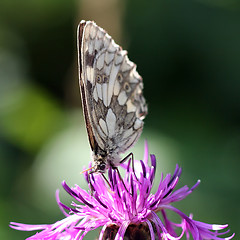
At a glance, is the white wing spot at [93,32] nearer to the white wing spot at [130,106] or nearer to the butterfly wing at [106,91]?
the butterfly wing at [106,91]

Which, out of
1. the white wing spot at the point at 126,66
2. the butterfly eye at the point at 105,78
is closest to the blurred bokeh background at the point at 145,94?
the white wing spot at the point at 126,66

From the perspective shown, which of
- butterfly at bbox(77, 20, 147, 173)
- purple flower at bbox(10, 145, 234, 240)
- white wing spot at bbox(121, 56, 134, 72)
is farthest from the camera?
white wing spot at bbox(121, 56, 134, 72)

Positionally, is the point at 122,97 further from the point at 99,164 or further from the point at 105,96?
the point at 99,164

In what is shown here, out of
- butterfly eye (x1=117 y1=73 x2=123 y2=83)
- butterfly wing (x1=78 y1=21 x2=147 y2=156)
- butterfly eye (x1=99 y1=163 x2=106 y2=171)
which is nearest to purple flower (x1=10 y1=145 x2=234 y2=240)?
butterfly eye (x1=99 y1=163 x2=106 y2=171)

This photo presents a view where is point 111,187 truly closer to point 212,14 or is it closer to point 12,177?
point 12,177

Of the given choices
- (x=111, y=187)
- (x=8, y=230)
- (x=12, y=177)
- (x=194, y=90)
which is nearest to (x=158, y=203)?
(x=111, y=187)

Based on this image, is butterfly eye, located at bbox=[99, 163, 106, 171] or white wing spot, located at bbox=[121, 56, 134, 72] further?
white wing spot, located at bbox=[121, 56, 134, 72]

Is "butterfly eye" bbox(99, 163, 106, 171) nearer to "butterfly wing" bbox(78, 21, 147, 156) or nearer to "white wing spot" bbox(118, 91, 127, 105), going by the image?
"butterfly wing" bbox(78, 21, 147, 156)
